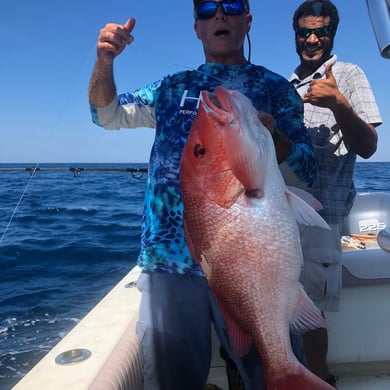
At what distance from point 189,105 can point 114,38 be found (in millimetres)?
395

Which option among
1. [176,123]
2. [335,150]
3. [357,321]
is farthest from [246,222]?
[357,321]

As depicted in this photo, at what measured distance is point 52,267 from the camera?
8.34 m

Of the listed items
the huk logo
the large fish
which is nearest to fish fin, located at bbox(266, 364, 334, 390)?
the large fish

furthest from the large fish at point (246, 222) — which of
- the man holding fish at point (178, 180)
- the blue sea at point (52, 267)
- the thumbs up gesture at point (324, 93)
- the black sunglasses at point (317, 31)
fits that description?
the blue sea at point (52, 267)

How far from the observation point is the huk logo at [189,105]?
72.1 inches

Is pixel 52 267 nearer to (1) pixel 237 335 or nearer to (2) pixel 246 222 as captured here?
(1) pixel 237 335

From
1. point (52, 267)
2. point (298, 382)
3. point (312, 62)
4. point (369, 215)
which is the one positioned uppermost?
point (312, 62)

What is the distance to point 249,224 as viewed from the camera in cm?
131

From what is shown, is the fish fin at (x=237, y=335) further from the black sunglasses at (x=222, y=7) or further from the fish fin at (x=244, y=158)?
the black sunglasses at (x=222, y=7)

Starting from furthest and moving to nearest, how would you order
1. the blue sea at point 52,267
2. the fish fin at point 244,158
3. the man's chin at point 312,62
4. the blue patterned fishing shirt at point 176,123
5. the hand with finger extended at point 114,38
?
1. the blue sea at point 52,267
2. the man's chin at point 312,62
3. the blue patterned fishing shirt at point 176,123
4. the hand with finger extended at point 114,38
5. the fish fin at point 244,158

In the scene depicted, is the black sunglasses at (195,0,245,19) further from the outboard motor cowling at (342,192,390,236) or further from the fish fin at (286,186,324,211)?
the outboard motor cowling at (342,192,390,236)

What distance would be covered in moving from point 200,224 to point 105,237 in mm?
9934

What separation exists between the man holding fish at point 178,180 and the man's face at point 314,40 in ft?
2.40

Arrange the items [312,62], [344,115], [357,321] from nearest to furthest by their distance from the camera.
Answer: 1. [344,115]
2. [312,62]
3. [357,321]
